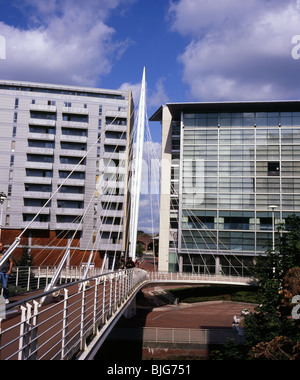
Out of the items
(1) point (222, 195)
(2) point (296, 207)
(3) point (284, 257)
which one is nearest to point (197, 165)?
(1) point (222, 195)

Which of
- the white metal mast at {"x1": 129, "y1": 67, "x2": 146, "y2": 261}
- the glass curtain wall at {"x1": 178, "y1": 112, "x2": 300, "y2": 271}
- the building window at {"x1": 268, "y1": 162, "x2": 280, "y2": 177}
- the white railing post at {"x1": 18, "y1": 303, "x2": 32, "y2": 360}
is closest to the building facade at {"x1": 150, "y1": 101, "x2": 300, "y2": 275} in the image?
the glass curtain wall at {"x1": 178, "y1": 112, "x2": 300, "y2": 271}

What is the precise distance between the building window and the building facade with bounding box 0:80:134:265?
61.7 feet

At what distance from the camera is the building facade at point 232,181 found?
5291cm

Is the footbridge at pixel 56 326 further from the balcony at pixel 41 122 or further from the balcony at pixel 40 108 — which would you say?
the balcony at pixel 40 108

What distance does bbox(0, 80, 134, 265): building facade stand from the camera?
2221 inches

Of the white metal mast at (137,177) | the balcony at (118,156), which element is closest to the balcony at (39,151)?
the balcony at (118,156)

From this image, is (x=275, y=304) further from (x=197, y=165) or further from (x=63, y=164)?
(x=63, y=164)

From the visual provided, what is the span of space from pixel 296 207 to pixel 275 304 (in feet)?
146

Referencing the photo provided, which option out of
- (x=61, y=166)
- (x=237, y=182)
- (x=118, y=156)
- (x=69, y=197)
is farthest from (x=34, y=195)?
(x=237, y=182)

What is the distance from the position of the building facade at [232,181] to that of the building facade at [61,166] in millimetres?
8513

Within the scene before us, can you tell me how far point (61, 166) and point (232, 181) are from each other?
924 inches

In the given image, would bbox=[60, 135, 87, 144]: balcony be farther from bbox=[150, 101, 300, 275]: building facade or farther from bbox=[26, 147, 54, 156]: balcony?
bbox=[150, 101, 300, 275]: building facade

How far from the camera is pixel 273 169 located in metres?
53.3
